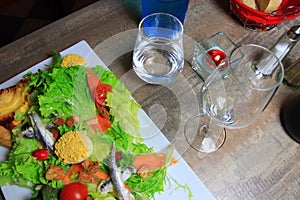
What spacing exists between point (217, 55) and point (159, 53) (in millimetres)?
131

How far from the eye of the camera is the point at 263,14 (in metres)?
0.75

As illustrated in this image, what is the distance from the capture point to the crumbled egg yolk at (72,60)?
71 cm

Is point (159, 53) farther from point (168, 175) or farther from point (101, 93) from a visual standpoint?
point (168, 175)

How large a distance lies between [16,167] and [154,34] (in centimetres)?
40

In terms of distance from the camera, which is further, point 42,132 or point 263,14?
point 263,14

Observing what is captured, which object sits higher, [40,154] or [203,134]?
[40,154]

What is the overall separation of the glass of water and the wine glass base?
0.11m

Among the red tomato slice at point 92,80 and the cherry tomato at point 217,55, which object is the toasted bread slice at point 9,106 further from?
the cherry tomato at point 217,55

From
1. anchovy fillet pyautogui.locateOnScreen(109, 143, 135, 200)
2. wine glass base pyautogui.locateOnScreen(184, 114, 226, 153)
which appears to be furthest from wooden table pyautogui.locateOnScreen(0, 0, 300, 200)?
anchovy fillet pyautogui.locateOnScreen(109, 143, 135, 200)

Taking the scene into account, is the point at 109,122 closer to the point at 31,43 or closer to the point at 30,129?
the point at 30,129

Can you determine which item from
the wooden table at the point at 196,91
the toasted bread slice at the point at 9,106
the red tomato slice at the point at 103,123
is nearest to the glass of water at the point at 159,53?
the wooden table at the point at 196,91

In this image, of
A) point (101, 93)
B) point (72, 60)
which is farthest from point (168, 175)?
point (72, 60)

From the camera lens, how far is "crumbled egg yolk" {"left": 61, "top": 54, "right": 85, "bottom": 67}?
2.34 feet

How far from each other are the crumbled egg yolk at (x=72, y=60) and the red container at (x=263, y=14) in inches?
15.3
